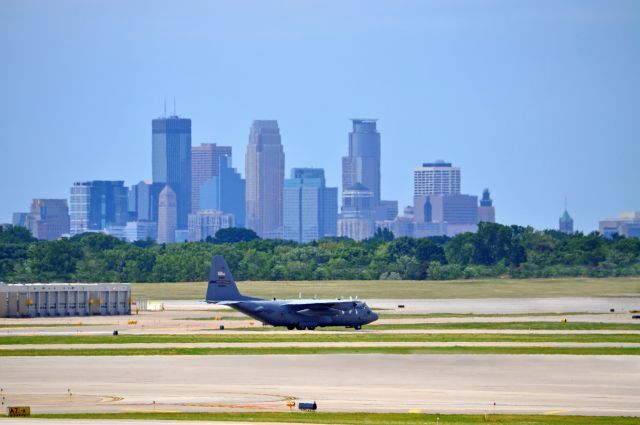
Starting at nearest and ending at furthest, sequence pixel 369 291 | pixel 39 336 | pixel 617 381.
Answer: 1. pixel 617 381
2. pixel 39 336
3. pixel 369 291

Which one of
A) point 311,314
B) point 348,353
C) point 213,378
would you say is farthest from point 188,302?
point 213,378

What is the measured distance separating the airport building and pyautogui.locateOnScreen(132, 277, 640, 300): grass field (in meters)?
38.8

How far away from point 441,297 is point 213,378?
106m

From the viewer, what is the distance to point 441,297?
169m

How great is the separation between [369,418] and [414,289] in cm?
13664

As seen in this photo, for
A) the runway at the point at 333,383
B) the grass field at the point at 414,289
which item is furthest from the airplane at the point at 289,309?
the grass field at the point at 414,289

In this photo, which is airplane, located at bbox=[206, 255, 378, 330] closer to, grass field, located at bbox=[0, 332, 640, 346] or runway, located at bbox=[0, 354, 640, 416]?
grass field, located at bbox=[0, 332, 640, 346]

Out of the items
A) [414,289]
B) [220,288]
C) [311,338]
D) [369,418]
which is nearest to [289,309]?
[220,288]

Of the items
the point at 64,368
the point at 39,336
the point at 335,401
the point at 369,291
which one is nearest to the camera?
the point at 335,401

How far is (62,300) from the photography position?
12369 centimetres

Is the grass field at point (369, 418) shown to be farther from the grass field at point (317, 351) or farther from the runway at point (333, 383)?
the grass field at point (317, 351)

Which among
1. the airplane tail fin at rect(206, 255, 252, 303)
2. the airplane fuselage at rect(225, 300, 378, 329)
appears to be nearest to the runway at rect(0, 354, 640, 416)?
the airplane fuselage at rect(225, 300, 378, 329)

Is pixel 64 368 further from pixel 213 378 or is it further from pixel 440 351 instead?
pixel 440 351

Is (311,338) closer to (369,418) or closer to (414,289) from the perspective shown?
(369,418)
